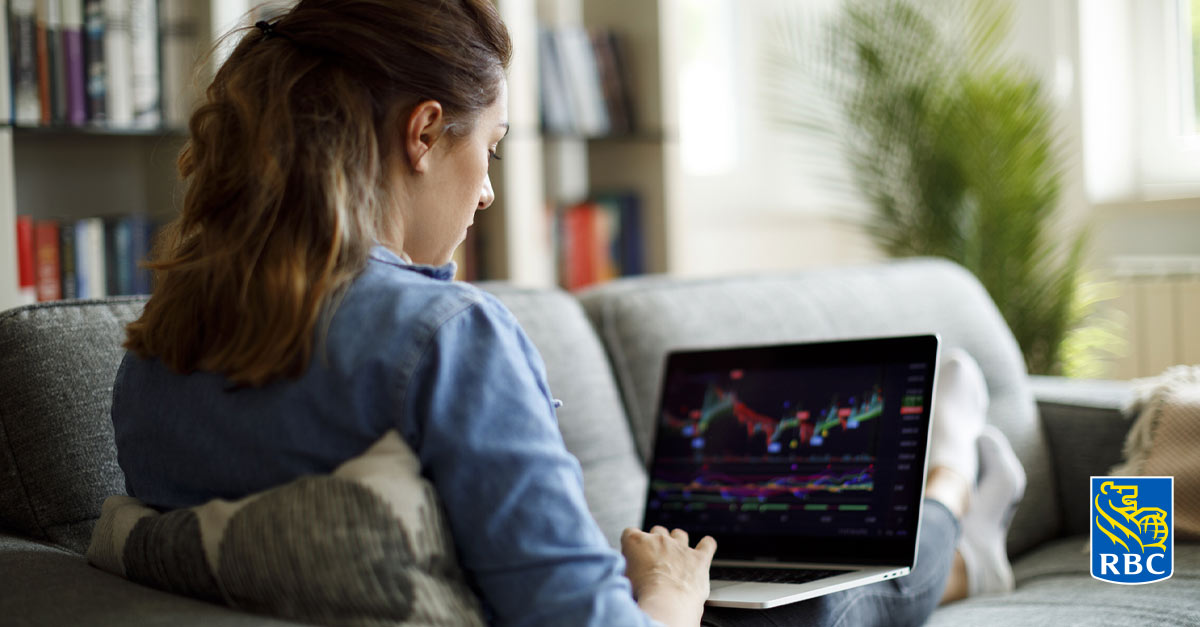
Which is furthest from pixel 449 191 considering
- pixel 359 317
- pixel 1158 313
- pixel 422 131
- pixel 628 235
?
pixel 1158 313

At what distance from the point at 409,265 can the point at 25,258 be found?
1483 mm

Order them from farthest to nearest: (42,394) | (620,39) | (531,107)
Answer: (620,39) < (531,107) < (42,394)

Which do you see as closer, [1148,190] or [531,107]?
[531,107]

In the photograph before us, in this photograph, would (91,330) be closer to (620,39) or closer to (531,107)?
(531,107)

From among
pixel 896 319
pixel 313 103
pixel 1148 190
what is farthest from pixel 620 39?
pixel 313 103

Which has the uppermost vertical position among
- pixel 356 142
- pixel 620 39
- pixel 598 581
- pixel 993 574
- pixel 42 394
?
pixel 620 39

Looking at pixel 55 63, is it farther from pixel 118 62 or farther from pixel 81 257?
pixel 81 257

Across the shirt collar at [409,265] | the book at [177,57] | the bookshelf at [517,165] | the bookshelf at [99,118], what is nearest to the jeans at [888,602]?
the shirt collar at [409,265]

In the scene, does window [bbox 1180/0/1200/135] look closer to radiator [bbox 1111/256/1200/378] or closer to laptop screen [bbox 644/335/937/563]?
radiator [bbox 1111/256/1200/378]

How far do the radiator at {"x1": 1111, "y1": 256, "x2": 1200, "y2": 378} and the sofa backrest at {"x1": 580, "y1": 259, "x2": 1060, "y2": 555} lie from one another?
Answer: 121cm

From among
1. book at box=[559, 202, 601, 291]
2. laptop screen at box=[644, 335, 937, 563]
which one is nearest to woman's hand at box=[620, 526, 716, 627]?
laptop screen at box=[644, 335, 937, 563]

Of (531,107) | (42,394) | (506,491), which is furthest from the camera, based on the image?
(531,107)

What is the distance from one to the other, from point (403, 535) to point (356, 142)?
0.91ft

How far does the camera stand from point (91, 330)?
1.09 metres
